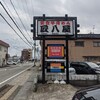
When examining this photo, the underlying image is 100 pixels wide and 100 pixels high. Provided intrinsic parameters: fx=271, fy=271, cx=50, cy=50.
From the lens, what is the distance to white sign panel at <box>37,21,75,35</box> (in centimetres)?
1598

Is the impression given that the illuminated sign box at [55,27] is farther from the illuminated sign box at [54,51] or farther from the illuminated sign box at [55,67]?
the illuminated sign box at [55,67]

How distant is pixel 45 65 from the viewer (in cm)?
1606

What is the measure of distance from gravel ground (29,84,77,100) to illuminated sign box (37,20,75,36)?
10.8 ft

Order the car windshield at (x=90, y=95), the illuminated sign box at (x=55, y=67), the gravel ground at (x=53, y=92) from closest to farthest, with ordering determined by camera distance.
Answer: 1. the car windshield at (x=90, y=95)
2. the gravel ground at (x=53, y=92)
3. the illuminated sign box at (x=55, y=67)

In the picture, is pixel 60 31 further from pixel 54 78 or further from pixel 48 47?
pixel 54 78

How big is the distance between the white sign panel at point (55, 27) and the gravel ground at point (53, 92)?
3.28m

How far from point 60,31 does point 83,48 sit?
101 feet

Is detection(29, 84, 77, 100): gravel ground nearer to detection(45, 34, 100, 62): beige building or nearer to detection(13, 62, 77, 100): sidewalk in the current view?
detection(13, 62, 77, 100): sidewalk

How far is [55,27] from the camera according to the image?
16031mm

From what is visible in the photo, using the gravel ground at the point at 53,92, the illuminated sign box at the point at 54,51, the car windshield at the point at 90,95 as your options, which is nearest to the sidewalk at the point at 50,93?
the gravel ground at the point at 53,92

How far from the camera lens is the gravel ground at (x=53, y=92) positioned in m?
11.7

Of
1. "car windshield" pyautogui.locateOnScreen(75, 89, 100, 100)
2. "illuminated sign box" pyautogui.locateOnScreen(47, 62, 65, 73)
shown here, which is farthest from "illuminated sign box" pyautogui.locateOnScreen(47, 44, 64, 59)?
"car windshield" pyautogui.locateOnScreen(75, 89, 100, 100)

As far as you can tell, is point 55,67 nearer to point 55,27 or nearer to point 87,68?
point 55,27

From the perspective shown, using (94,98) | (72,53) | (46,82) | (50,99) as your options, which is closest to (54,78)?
(46,82)
